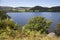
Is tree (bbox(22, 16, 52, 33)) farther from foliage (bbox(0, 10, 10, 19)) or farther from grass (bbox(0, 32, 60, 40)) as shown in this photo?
foliage (bbox(0, 10, 10, 19))

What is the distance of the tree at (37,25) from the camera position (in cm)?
358

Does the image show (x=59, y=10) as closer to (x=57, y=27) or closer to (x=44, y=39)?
(x=57, y=27)

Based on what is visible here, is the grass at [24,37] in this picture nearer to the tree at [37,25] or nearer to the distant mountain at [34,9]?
the tree at [37,25]

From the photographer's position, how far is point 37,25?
11.8 feet

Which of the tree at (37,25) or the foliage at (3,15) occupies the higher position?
the foliage at (3,15)

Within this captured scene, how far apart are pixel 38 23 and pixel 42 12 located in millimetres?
193

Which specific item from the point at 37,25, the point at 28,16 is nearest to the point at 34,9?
the point at 28,16

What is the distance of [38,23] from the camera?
361cm

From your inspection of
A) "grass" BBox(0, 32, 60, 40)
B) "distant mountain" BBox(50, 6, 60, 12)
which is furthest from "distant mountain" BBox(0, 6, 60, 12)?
"grass" BBox(0, 32, 60, 40)

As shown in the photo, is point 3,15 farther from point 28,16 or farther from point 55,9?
point 55,9

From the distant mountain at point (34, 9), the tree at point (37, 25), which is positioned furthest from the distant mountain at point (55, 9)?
the tree at point (37, 25)

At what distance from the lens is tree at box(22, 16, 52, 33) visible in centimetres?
358

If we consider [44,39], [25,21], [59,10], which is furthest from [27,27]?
[59,10]

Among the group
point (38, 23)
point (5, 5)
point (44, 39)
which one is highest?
point (5, 5)
